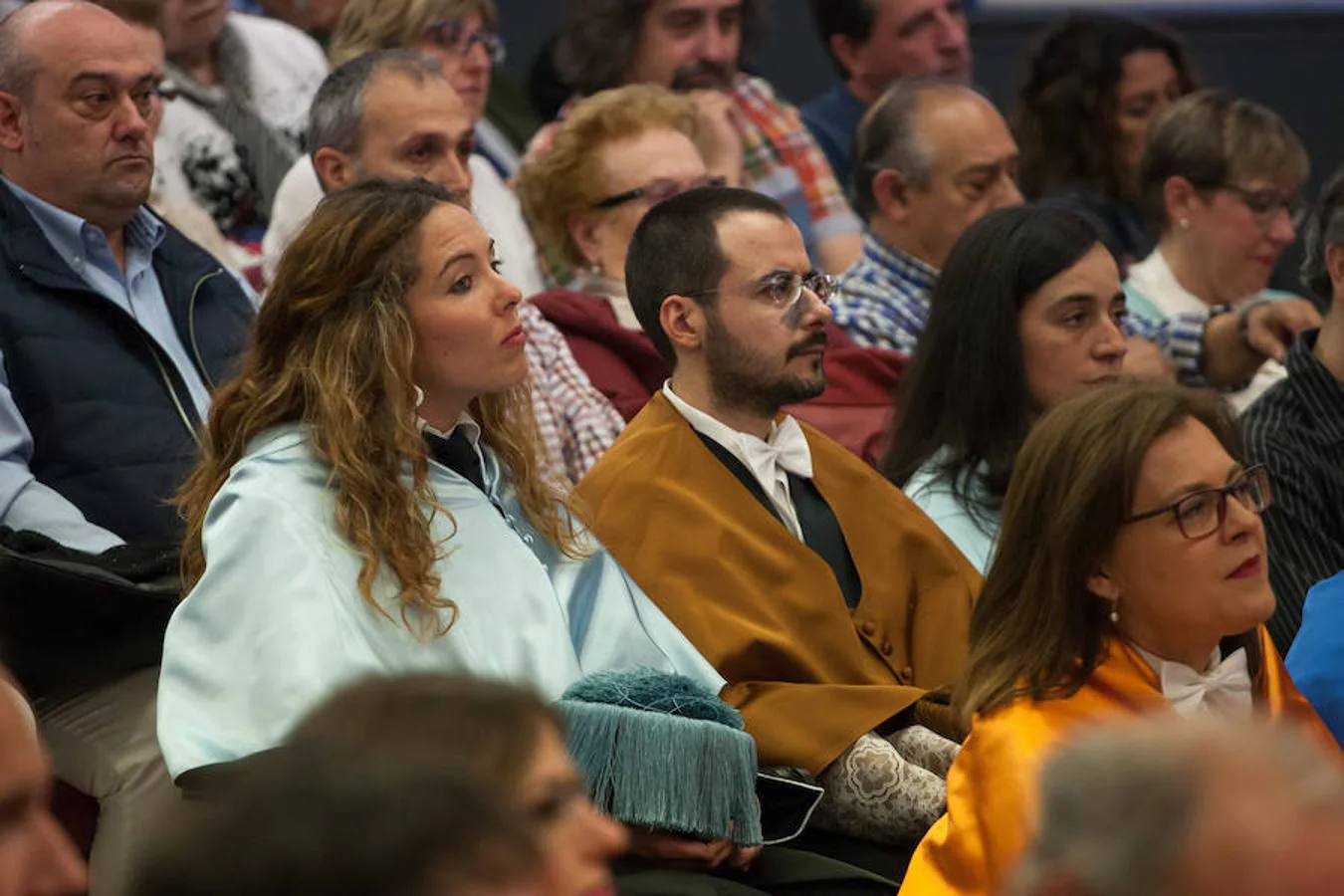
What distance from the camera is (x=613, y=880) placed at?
9.84 ft

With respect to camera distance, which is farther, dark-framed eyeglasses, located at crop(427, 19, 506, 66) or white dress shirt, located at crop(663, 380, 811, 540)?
dark-framed eyeglasses, located at crop(427, 19, 506, 66)

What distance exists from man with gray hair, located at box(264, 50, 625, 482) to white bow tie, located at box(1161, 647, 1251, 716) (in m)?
1.59

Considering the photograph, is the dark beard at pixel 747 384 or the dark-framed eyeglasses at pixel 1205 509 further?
the dark beard at pixel 747 384

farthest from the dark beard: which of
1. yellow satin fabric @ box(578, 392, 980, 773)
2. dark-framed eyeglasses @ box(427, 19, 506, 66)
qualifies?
dark-framed eyeglasses @ box(427, 19, 506, 66)

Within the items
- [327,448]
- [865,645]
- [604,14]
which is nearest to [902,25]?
[604,14]

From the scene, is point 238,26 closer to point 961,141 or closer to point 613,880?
point 961,141

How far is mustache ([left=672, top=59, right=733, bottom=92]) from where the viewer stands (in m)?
5.76

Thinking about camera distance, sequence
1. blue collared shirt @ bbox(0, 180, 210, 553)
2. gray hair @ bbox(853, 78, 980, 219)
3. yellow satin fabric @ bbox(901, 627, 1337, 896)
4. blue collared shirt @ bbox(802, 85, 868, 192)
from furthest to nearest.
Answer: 1. blue collared shirt @ bbox(802, 85, 868, 192)
2. gray hair @ bbox(853, 78, 980, 219)
3. blue collared shirt @ bbox(0, 180, 210, 553)
4. yellow satin fabric @ bbox(901, 627, 1337, 896)

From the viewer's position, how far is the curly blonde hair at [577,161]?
491 cm

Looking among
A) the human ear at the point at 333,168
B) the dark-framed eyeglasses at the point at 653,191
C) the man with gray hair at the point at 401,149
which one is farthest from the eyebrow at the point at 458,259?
the dark-framed eyeglasses at the point at 653,191

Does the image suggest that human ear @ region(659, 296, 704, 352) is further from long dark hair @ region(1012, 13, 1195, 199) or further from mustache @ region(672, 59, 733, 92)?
long dark hair @ region(1012, 13, 1195, 199)

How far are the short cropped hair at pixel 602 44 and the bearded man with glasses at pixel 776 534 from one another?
1.67 meters

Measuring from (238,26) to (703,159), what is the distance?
3.76ft

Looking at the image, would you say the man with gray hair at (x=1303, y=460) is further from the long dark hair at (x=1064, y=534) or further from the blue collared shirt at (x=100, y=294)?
the blue collared shirt at (x=100, y=294)
